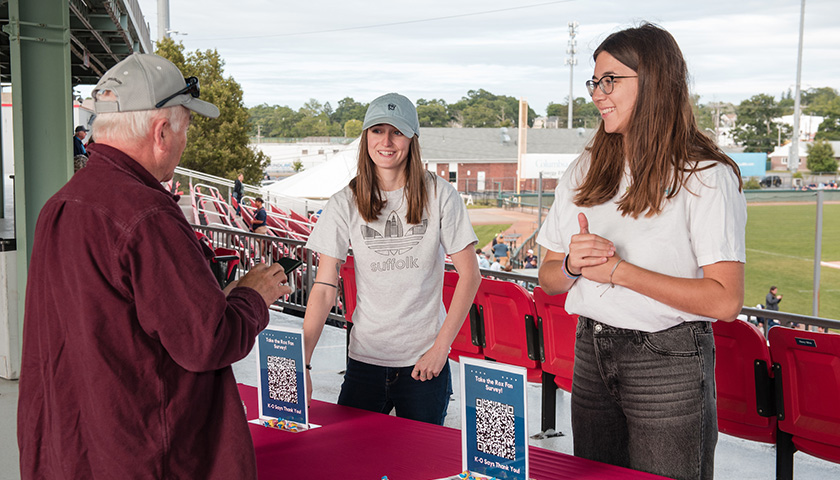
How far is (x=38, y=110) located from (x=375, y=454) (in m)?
4.85

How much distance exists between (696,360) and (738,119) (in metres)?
91.0

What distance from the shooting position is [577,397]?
1.88m

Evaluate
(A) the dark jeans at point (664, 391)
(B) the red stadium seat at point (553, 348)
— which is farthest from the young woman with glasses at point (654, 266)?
(B) the red stadium seat at point (553, 348)

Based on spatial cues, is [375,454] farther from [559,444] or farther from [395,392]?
[559,444]

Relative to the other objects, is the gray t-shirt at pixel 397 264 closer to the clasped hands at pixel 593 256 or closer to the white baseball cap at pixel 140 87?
the clasped hands at pixel 593 256

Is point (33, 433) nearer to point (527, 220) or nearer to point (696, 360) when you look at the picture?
point (696, 360)

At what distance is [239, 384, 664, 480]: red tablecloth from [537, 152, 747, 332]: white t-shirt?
38 centimetres

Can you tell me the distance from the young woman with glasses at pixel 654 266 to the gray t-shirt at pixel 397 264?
59cm

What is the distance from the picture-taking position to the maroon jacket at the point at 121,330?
4.24 ft

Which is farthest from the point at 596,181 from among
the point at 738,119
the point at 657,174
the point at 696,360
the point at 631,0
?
the point at 631,0

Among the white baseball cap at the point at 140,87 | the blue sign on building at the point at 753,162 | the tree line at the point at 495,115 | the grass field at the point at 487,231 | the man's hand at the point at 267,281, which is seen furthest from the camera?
the tree line at the point at 495,115

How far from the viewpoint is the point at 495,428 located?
1698 millimetres

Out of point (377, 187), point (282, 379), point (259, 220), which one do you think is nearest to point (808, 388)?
point (377, 187)

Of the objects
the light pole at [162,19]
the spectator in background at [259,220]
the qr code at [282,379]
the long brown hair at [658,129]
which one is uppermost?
the light pole at [162,19]
